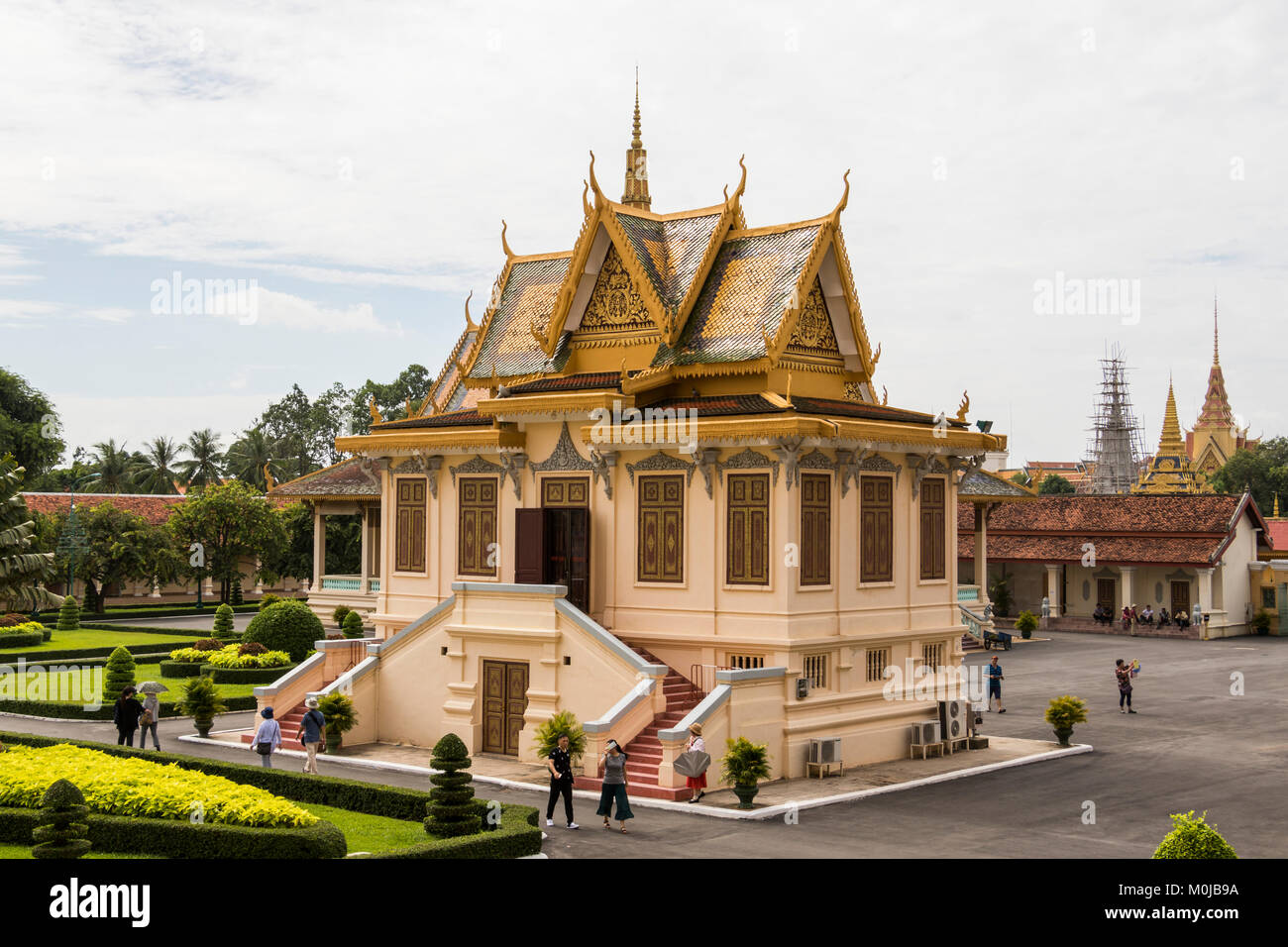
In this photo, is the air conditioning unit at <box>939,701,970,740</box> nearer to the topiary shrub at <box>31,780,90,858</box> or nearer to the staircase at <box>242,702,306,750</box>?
the staircase at <box>242,702,306,750</box>

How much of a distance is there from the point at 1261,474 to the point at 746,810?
98445 mm

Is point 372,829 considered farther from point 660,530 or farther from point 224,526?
point 224,526

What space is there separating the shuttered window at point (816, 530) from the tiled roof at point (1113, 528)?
3476cm

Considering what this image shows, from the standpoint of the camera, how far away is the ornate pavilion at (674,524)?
25891 mm

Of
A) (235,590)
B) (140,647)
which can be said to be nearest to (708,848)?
(140,647)

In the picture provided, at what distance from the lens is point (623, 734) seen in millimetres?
24422

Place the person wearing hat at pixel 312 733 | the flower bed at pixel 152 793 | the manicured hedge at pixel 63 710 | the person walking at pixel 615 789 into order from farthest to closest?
Answer: the manicured hedge at pixel 63 710, the person wearing hat at pixel 312 733, the person walking at pixel 615 789, the flower bed at pixel 152 793

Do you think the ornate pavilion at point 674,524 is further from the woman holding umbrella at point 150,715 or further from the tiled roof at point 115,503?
the tiled roof at point 115,503

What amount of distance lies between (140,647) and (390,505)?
16.2m

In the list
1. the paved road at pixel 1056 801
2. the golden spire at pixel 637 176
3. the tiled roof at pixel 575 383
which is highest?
the golden spire at pixel 637 176

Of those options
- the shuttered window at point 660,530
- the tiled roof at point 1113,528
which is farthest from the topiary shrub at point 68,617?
the tiled roof at point 1113,528
